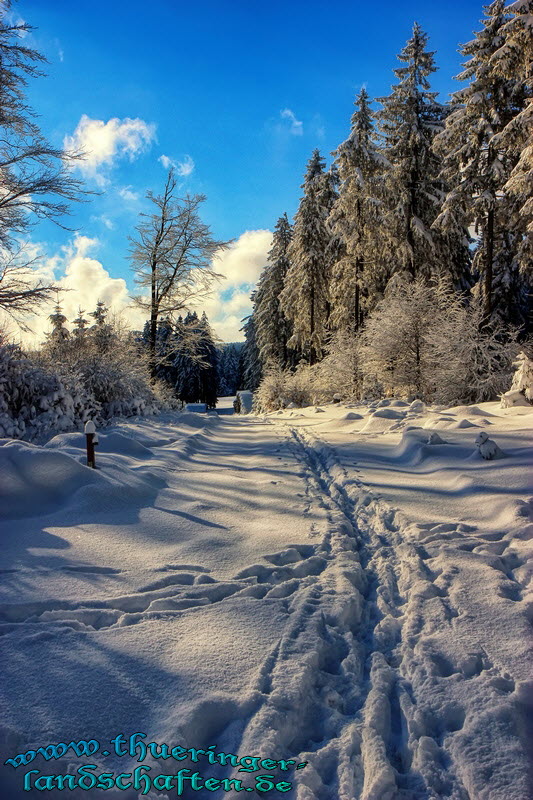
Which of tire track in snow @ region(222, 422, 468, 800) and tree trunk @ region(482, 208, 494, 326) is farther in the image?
tree trunk @ region(482, 208, 494, 326)

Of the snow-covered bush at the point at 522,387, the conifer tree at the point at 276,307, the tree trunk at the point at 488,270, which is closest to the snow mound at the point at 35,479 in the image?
the snow-covered bush at the point at 522,387

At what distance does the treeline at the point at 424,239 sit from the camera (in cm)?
1296

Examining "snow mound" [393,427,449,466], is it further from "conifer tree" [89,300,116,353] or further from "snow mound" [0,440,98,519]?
"conifer tree" [89,300,116,353]

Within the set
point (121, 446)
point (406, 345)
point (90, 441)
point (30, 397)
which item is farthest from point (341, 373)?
point (90, 441)

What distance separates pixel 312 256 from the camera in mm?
25766

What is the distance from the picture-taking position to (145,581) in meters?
3.39

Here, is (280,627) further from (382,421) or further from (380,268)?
(380,268)

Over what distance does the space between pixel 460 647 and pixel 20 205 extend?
13.1 meters

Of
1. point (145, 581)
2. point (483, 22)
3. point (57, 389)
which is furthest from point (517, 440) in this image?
point (483, 22)

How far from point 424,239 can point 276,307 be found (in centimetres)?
1557

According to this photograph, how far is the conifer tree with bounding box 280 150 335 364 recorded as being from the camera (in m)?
25.8

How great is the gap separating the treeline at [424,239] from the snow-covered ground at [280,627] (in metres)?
8.91

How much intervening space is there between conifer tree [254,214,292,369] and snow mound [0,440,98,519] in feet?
92.6

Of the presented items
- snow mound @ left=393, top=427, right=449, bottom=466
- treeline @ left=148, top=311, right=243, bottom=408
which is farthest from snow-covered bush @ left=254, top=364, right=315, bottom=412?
snow mound @ left=393, top=427, right=449, bottom=466
